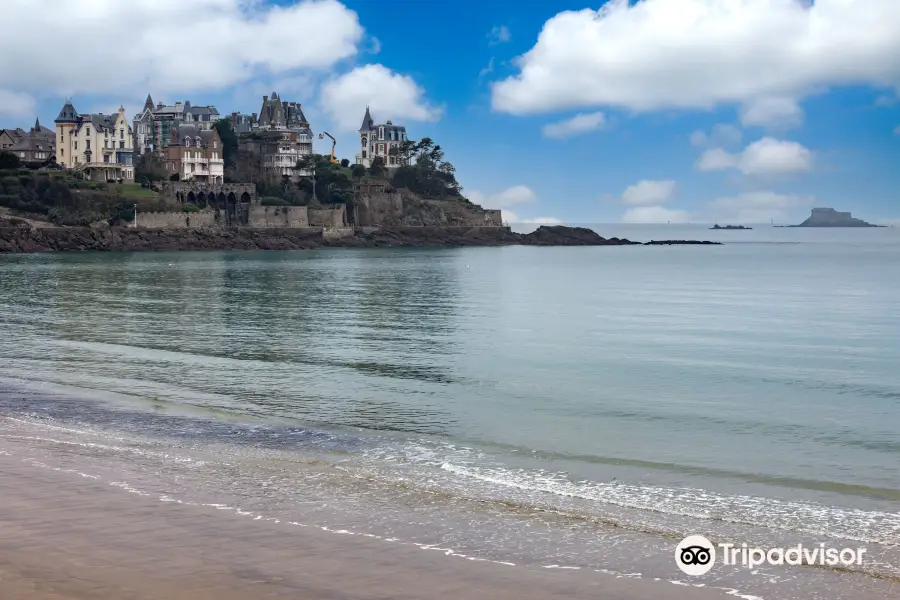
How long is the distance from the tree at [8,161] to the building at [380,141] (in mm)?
56555

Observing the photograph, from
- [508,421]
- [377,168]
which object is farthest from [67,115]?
[508,421]

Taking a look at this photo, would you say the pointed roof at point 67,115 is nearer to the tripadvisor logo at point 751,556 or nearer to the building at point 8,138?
the building at point 8,138

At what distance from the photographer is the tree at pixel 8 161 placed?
105m

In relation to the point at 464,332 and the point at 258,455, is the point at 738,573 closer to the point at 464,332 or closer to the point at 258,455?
the point at 258,455

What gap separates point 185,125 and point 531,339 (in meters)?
103

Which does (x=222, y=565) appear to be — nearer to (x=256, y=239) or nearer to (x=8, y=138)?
(x=256, y=239)

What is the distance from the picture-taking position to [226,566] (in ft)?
26.1

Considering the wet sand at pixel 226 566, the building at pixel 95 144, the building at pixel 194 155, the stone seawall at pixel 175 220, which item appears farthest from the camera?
the building at pixel 194 155

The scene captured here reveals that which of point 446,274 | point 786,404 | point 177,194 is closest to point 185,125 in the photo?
point 177,194

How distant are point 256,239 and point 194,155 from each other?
62.0 ft

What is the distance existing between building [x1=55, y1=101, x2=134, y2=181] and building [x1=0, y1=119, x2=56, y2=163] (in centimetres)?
404

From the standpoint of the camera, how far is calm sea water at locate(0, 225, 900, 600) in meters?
9.57

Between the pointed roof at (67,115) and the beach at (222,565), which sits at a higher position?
the pointed roof at (67,115)

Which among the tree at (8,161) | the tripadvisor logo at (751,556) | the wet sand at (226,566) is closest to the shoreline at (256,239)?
the tree at (8,161)
